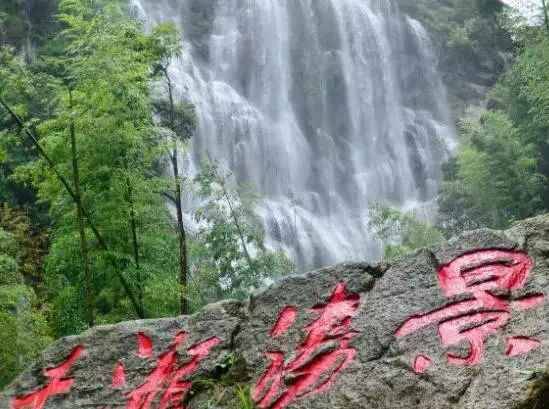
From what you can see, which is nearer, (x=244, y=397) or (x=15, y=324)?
(x=244, y=397)

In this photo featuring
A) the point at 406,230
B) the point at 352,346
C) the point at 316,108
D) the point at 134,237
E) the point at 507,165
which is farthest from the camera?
the point at 316,108

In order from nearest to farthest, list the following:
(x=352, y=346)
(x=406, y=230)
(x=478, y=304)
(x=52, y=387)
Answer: (x=478, y=304), (x=352, y=346), (x=52, y=387), (x=406, y=230)

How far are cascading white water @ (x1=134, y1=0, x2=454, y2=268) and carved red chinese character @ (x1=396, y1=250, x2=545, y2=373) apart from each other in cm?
1082

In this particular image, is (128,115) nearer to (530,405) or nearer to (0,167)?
(530,405)

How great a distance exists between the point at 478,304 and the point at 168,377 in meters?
1.33

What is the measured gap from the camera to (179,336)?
307 centimetres

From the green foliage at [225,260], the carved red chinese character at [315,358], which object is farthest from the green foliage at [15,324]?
the carved red chinese character at [315,358]

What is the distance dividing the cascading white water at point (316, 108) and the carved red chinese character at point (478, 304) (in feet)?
35.5

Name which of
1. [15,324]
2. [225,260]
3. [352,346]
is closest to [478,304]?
[352,346]

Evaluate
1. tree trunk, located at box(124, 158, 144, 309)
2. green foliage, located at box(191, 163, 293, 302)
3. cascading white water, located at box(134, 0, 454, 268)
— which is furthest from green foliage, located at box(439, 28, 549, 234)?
tree trunk, located at box(124, 158, 144, 309)

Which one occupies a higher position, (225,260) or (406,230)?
(406,230)

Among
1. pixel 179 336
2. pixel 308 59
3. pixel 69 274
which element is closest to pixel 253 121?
pixel 308 59

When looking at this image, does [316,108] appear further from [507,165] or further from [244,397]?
[244,397]

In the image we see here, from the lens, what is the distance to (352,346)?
2.64 metres
